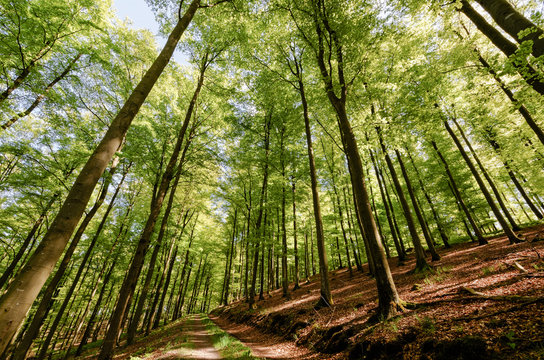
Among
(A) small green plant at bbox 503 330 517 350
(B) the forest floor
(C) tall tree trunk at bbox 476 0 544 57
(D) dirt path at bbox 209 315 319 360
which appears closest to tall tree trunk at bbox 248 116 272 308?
(D) dirt path at bbox 209 315 319 360

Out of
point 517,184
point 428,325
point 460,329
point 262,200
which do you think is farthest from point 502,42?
point 517,184

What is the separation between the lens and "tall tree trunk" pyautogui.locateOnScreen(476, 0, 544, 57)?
442 centimetres

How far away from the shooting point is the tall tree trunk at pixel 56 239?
1909 millimetres

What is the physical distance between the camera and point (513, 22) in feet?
15.1

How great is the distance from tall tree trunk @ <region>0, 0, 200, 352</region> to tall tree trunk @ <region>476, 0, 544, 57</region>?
25.6 feet

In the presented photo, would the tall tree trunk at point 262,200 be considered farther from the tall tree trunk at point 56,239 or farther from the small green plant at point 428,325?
the tall tree trunk at point 56,239

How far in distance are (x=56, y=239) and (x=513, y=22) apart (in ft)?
29.7

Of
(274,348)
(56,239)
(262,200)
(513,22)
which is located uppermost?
(262,200)

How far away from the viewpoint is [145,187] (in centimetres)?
1748

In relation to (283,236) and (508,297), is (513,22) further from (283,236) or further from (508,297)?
(283,236)

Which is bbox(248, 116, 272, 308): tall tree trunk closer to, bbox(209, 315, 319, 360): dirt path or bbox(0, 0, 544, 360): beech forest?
bbox(0, 0, 544, 360): beech forest

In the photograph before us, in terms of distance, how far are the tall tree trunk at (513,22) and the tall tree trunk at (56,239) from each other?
7.80 metres

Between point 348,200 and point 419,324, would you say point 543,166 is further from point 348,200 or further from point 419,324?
point 419,324

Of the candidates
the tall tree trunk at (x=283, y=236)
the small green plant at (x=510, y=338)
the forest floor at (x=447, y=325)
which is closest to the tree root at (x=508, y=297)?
the forest floor at (x=447, y=325)
